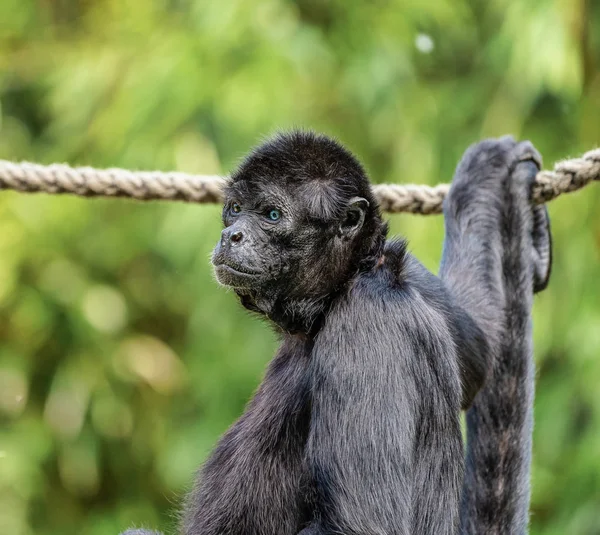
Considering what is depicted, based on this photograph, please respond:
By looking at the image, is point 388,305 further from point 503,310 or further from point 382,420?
point 503,310

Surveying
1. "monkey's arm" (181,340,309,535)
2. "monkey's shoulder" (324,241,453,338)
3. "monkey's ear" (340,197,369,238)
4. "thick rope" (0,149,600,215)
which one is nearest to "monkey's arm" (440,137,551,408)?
"thick rope" (0,149,600,215)

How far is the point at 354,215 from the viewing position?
3693 mm

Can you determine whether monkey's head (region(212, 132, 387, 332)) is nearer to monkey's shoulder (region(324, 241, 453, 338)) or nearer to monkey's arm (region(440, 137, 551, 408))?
monkey's shoulder (region(324, 241, 453, 338))

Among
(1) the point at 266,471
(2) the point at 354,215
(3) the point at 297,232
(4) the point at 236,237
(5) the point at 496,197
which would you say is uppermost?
(5) the point at 496,197

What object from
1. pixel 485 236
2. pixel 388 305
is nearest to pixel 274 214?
pixel 388 305

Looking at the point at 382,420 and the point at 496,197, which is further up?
the point at 496,197

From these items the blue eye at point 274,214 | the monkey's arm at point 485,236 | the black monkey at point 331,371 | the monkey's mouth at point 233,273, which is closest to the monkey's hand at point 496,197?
the monkey's arm at point 485,236

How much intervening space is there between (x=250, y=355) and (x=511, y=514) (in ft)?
13.3

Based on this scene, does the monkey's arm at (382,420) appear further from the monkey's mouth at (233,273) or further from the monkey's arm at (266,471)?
the monkey's mouth at (233,273)

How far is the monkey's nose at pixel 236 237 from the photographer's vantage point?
143 inches

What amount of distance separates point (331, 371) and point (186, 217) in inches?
170

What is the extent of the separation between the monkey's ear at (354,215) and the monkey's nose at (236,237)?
16.9 inches

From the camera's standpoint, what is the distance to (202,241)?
748 cm

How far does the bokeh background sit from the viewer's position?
7.28 metres
